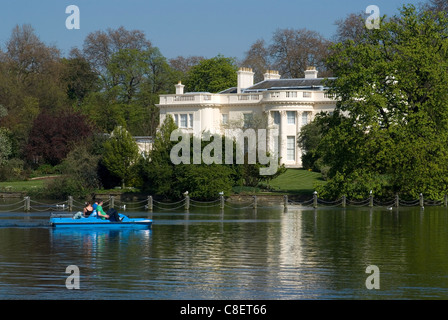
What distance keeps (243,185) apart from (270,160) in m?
2.63

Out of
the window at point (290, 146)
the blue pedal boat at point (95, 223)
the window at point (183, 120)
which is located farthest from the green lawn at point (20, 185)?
the blue pedal boat at point (95, 223)

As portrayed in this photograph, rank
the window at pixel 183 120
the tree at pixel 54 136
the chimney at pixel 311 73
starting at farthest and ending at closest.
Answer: the chimney at pixel 311 73 → the window at pixel 183 120 → the tree at pixel 54 136

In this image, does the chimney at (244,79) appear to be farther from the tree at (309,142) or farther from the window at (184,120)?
the tree at (309,142)

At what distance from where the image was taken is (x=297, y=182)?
6281cm

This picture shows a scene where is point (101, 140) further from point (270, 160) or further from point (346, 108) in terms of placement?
point (346, 108)

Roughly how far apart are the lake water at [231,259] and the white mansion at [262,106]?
36951 millimetres

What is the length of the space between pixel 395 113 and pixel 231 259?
26272 mm

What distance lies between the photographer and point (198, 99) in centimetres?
8088

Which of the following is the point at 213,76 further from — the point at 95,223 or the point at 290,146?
the point at 95,223

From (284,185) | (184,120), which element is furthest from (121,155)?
(184,120)

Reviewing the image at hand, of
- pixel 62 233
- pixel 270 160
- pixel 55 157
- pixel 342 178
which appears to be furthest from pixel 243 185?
pixel 62 233

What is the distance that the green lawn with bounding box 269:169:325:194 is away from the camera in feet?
190

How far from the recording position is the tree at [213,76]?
94.6m

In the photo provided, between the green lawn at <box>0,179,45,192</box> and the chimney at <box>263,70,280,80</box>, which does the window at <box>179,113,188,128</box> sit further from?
the green lawn at <box>0,179,45,192</box>
